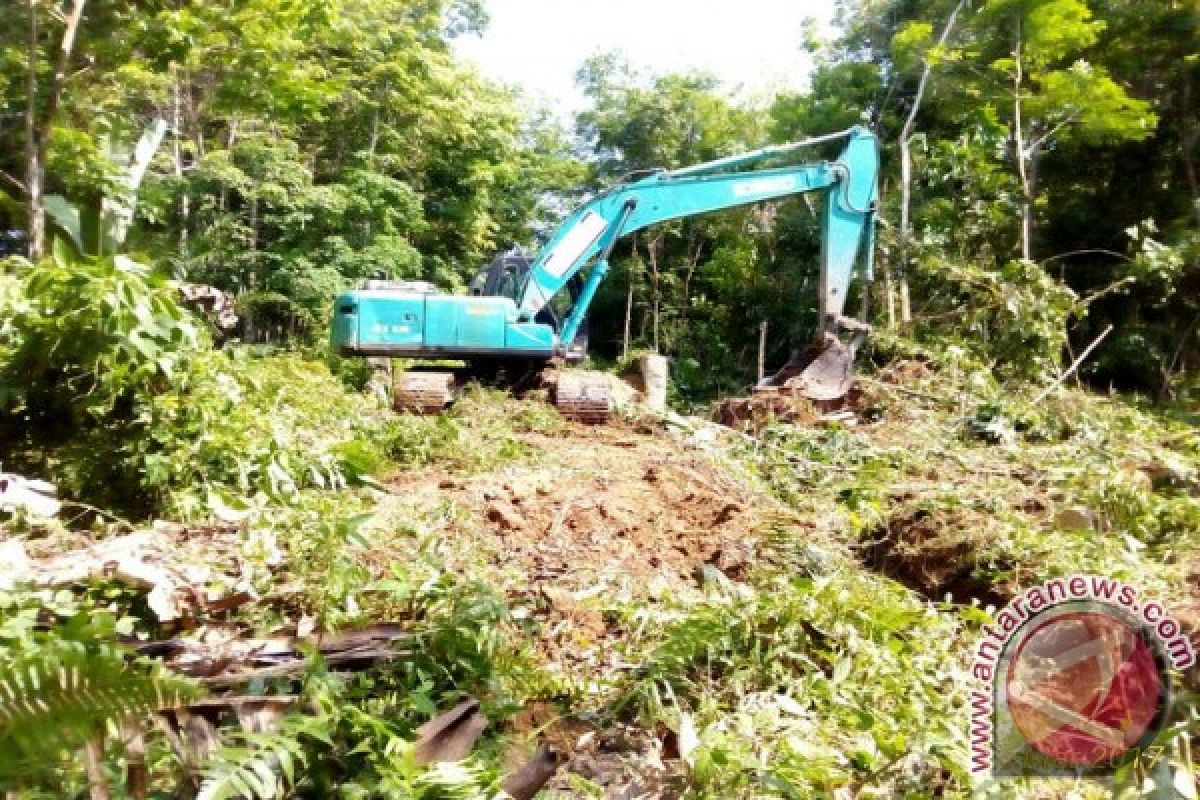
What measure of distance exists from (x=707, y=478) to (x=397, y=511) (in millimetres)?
2226

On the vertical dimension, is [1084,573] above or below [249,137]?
below

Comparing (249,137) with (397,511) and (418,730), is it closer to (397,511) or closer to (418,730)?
(397,511)

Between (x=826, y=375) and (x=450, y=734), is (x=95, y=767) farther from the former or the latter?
(x=826, y=375)

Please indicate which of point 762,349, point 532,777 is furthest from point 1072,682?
point 762,349

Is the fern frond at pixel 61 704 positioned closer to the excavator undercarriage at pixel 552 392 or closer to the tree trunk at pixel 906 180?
the excavator undercarriage at pixel 552 392

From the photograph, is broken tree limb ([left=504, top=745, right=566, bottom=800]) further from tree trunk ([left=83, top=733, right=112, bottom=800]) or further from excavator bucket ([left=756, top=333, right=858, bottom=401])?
excavator bucket ([left=756, top=333, right=858, bottom=401])

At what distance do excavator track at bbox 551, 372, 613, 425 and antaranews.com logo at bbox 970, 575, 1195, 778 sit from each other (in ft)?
19.6

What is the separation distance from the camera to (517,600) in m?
3.45

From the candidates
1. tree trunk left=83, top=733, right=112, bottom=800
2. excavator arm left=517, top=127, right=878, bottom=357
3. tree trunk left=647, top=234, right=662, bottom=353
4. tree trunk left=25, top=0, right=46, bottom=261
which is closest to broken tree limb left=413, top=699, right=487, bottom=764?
tree trunk left=83, top=733, right=112, bottom=800

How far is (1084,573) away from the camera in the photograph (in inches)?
148

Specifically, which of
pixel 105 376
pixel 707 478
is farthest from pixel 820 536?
pixel 105 376

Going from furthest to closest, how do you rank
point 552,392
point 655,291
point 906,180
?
point 655,291, point 906,180, point 552,392

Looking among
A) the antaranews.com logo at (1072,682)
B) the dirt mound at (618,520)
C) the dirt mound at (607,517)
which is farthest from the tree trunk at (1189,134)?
the antaranews.com logo at (1072,682)

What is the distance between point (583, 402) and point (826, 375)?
2.68 meters
